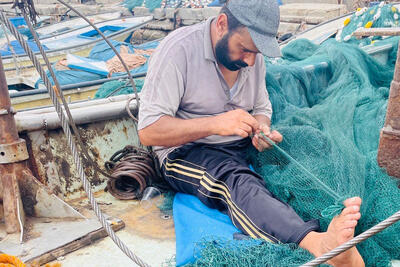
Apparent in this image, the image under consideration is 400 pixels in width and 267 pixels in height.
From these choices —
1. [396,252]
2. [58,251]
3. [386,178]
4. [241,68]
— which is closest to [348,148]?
[386,178]

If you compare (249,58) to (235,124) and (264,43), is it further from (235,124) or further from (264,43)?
(235,124)

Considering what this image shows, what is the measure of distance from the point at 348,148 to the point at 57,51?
432 inches

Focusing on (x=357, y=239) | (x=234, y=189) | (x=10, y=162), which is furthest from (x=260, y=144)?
(x=10, y=162)

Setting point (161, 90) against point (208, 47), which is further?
point (208, 47)

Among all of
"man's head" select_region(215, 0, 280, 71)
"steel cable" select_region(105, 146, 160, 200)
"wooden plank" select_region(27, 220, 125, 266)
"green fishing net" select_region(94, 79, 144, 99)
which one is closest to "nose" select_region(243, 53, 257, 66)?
"man's head" select_region(215, 0, 280, 71)

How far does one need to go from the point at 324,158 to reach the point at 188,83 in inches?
38.7

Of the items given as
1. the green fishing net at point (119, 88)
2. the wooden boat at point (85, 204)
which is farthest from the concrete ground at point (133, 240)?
the green fishing net at point (119, 88)

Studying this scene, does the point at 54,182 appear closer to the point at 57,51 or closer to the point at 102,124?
the point at 102,124

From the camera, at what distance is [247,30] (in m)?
2.46

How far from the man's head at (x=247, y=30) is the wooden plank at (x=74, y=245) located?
1.29 m

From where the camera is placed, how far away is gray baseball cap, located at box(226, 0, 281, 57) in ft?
7.97

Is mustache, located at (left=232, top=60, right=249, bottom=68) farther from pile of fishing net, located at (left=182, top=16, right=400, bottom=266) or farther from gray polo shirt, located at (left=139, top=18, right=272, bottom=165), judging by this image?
pile of fishing net, located at (left=182, top=16, right=400, bottom=266)

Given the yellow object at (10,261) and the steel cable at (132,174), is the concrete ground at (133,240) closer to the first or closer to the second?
the steel cable at (132,174)

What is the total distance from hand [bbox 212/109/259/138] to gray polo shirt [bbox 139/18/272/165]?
0.82ft
